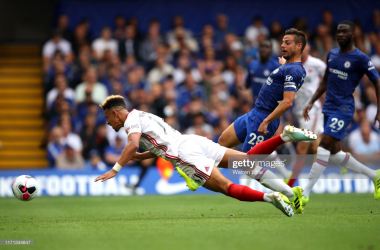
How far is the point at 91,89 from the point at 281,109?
9.19 meters

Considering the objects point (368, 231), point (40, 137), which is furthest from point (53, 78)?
point (368, 231)

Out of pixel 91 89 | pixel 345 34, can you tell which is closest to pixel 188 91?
pixel 91 89

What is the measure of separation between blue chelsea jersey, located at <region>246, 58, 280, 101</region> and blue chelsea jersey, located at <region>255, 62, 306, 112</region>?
6.34 ft

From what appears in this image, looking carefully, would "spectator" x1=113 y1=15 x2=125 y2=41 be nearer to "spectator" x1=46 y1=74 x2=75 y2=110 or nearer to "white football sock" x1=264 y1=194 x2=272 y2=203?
"spectator" x1=46 y1=74 x2=75 y2=110

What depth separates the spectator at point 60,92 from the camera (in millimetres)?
14852

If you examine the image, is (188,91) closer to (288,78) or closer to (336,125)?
(336,125)

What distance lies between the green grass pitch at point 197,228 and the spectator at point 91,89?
6.71 m

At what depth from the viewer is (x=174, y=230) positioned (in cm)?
562

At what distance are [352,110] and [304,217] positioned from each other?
2326mm

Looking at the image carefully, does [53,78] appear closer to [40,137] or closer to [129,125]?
[40,137]

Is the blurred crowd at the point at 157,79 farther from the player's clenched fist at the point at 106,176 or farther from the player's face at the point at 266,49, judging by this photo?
the player's clenched fist at the point at 106,176

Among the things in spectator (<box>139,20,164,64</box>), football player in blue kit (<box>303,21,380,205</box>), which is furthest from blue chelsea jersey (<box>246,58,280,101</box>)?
spectator (<box>139,20,164,64</box>)

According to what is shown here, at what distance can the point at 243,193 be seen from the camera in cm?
641

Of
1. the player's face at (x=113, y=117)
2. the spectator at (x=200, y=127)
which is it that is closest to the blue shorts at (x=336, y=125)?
the player's face at (x=113, y=117)
